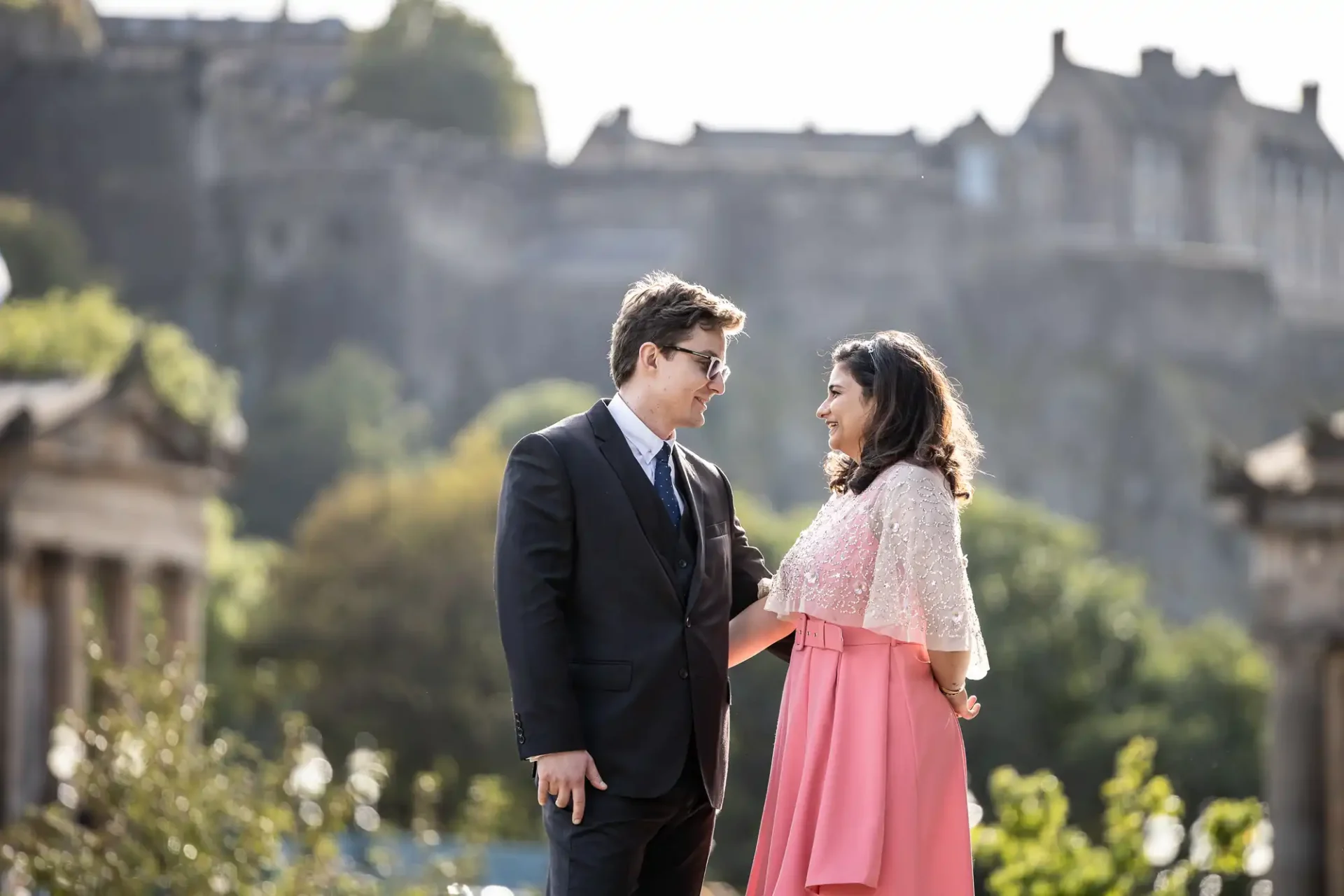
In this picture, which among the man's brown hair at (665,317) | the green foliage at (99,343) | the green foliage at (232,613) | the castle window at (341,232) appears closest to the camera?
the man's brown hair at (665,317)

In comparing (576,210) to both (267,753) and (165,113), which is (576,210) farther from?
(267,753)

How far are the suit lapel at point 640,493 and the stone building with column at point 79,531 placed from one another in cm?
2128

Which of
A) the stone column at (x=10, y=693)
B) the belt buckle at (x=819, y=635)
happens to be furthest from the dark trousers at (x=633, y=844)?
the stone column at (x=10, y=693)

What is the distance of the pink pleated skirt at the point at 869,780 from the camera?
6086 mm

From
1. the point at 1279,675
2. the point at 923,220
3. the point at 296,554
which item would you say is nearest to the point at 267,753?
the point at 296,554

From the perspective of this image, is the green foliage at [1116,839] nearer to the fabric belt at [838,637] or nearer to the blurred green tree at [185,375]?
the fabric belt at [838,637]

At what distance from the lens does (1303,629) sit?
22.6 m

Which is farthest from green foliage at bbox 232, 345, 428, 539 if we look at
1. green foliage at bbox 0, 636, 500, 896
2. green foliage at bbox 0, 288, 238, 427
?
green foliage at bbox 0, 636, 500, 896

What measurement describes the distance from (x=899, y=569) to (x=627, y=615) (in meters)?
0.68

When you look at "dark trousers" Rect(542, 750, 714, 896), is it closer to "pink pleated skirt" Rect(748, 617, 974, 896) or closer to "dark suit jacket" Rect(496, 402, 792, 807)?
"dark suit jacket" Rect(496, 402, 792, 807)

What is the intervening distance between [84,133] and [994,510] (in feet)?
109

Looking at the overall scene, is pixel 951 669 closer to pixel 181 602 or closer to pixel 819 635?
pixel 819 635

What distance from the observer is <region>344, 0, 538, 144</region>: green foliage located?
81000 millimetres

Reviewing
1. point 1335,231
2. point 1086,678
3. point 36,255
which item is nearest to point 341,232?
point 36,255
